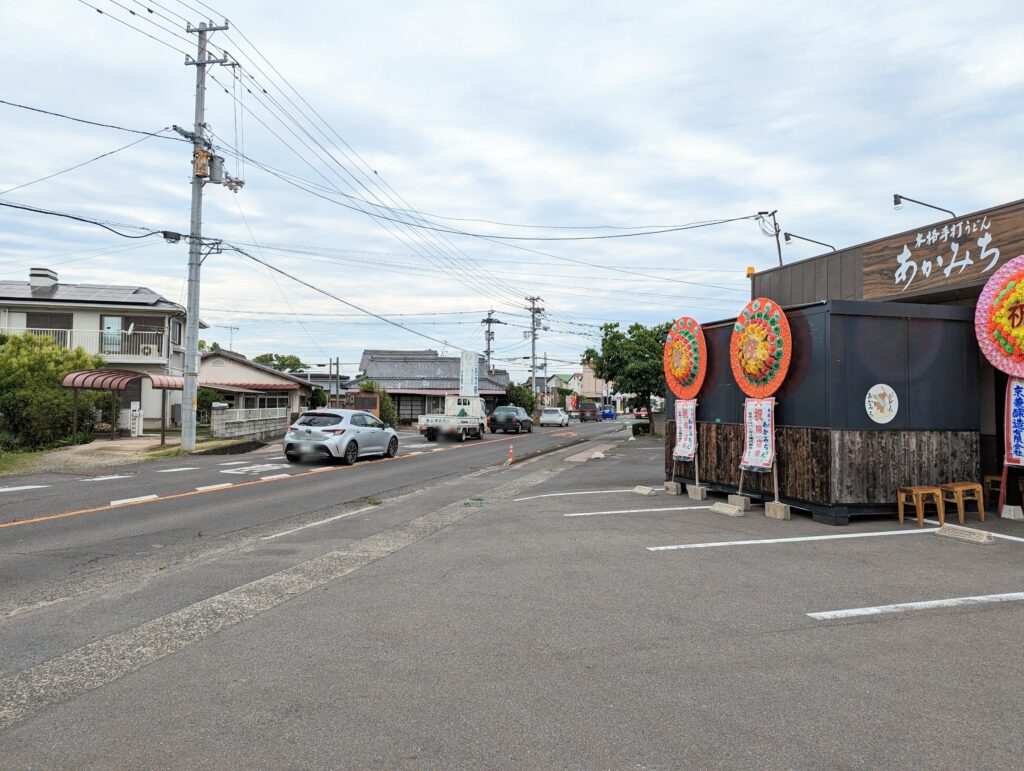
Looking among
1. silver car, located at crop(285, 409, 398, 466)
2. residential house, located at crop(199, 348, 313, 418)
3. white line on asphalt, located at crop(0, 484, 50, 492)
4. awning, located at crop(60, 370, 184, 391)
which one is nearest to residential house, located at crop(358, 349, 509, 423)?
residential house, located at crop(199, 348, 313, 418)

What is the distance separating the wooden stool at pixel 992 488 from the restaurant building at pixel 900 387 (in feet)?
0.60

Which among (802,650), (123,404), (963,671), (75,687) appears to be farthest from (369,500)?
(123,404)

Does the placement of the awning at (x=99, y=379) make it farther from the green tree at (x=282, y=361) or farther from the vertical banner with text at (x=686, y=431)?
the green tree at (x=282, y=361)

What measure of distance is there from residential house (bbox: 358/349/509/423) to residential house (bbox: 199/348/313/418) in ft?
26.6

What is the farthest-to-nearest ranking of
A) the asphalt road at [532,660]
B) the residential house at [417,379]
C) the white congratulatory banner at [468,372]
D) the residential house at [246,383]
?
the residential house at [417,379], the white congratulatory banner at [468,372], the residential house at [246,383], the asphalt road at [532,660]

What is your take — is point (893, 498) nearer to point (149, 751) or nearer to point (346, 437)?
point (149, 751)

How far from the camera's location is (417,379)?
5734 centimetres

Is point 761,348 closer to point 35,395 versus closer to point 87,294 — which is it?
point 35,395

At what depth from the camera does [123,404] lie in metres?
29.5

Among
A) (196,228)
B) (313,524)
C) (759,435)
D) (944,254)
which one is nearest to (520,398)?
(196,228)

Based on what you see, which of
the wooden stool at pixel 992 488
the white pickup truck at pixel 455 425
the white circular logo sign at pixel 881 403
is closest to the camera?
the white circular logo sign at pixel 881 403

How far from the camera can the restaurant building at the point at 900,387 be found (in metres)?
9.40

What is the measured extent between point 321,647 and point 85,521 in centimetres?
698

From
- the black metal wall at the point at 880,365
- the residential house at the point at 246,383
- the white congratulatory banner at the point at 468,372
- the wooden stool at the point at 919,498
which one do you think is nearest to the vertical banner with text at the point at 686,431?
the black metal wall at the point at 880,365
